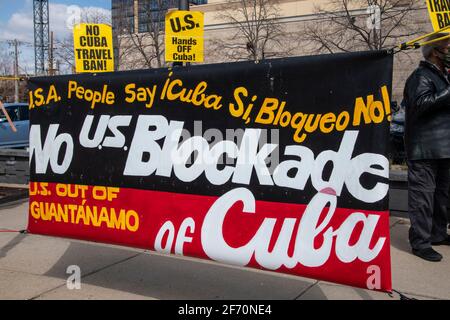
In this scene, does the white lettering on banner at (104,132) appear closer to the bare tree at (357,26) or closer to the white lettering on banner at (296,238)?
the white lettering on banner at (296,238)

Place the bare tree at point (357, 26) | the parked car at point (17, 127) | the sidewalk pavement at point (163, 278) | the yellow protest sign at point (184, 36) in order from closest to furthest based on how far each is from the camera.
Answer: the sidewalk pavement at point (163, 278) → the yellow protest sign at point (184, 36) → the parked car at point (17, 127) → the bare tree at point (357, 26)

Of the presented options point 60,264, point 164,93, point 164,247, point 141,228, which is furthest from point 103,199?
point 60,264

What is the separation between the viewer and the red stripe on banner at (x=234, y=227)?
104 inches

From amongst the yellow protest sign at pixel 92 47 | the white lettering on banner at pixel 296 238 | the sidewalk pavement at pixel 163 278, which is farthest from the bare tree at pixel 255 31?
the white lettering on banner at pixel 296 238

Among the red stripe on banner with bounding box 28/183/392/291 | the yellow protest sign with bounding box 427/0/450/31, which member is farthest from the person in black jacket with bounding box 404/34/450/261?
the red stripe on banner with bounding box 28/183/392/291

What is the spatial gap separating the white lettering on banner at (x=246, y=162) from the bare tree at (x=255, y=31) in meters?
31.8

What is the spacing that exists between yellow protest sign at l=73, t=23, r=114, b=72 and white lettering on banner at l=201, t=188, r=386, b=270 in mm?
6822

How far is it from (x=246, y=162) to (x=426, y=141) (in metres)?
2.18

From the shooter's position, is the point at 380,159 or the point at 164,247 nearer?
the point at 380,159

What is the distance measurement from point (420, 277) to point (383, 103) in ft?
6.86

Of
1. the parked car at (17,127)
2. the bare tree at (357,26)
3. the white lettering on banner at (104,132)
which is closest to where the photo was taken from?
the white lettering on banner at (104,132)

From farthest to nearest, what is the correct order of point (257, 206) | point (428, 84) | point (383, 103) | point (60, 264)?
point (60, 264) < point (428, 84) < point (257, 206) < point (383, 103)

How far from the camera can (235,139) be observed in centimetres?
299

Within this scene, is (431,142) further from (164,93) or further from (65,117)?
(65,117)
